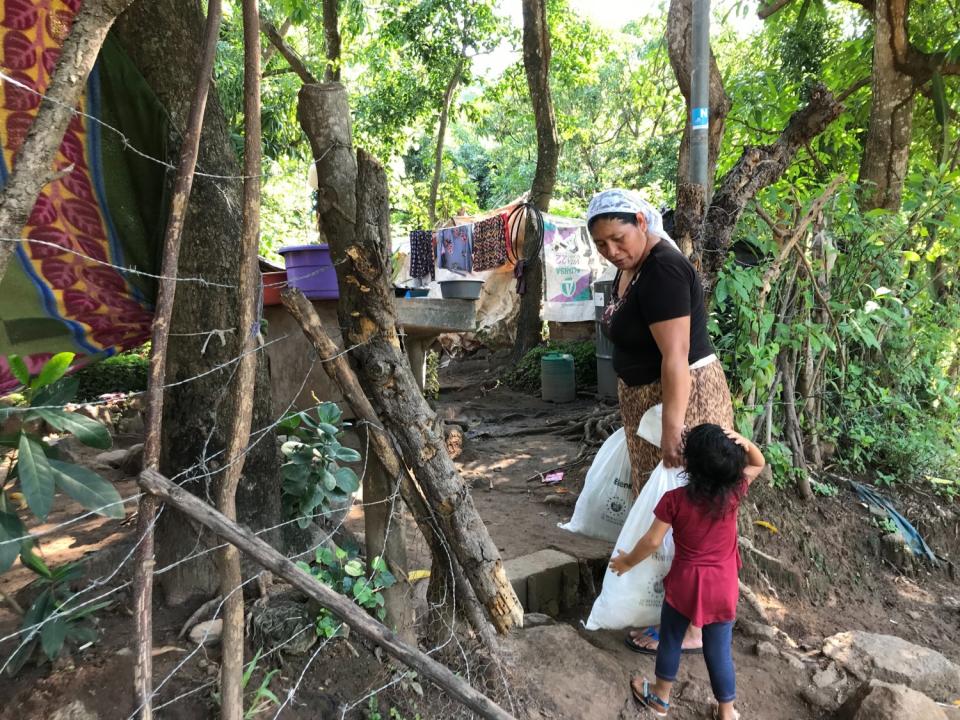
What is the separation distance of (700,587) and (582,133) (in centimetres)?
1546

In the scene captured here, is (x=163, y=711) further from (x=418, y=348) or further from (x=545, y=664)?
(x=418, y=348)

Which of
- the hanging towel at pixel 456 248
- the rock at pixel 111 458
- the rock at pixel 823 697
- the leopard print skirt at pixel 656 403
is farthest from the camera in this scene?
the hanging towel at pixel 456 248

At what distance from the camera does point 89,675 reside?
169 cm

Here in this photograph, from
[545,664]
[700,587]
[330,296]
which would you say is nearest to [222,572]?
[545,664]

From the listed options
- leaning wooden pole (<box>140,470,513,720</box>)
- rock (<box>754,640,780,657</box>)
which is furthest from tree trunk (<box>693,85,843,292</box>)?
leaning wooden pole (<box>140,470,513,720</box>)

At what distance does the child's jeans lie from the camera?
6.64 feet

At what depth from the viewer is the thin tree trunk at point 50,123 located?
1.05m

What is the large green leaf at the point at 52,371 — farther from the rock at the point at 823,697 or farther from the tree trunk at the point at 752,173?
the rock at the point at 823,697

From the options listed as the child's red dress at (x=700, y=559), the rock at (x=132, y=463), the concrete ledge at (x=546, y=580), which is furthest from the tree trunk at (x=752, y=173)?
the rock at (x=132, y=463)

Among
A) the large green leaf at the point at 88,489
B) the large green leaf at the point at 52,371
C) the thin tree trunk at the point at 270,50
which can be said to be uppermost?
the thin tree trunk at the point at 270,50

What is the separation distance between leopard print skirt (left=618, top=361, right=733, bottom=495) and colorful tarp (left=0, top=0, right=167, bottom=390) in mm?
1780

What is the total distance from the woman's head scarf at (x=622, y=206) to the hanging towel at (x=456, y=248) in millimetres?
6733

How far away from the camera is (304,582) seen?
1269 mm

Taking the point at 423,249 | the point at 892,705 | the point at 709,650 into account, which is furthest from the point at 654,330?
the point at 423,249
